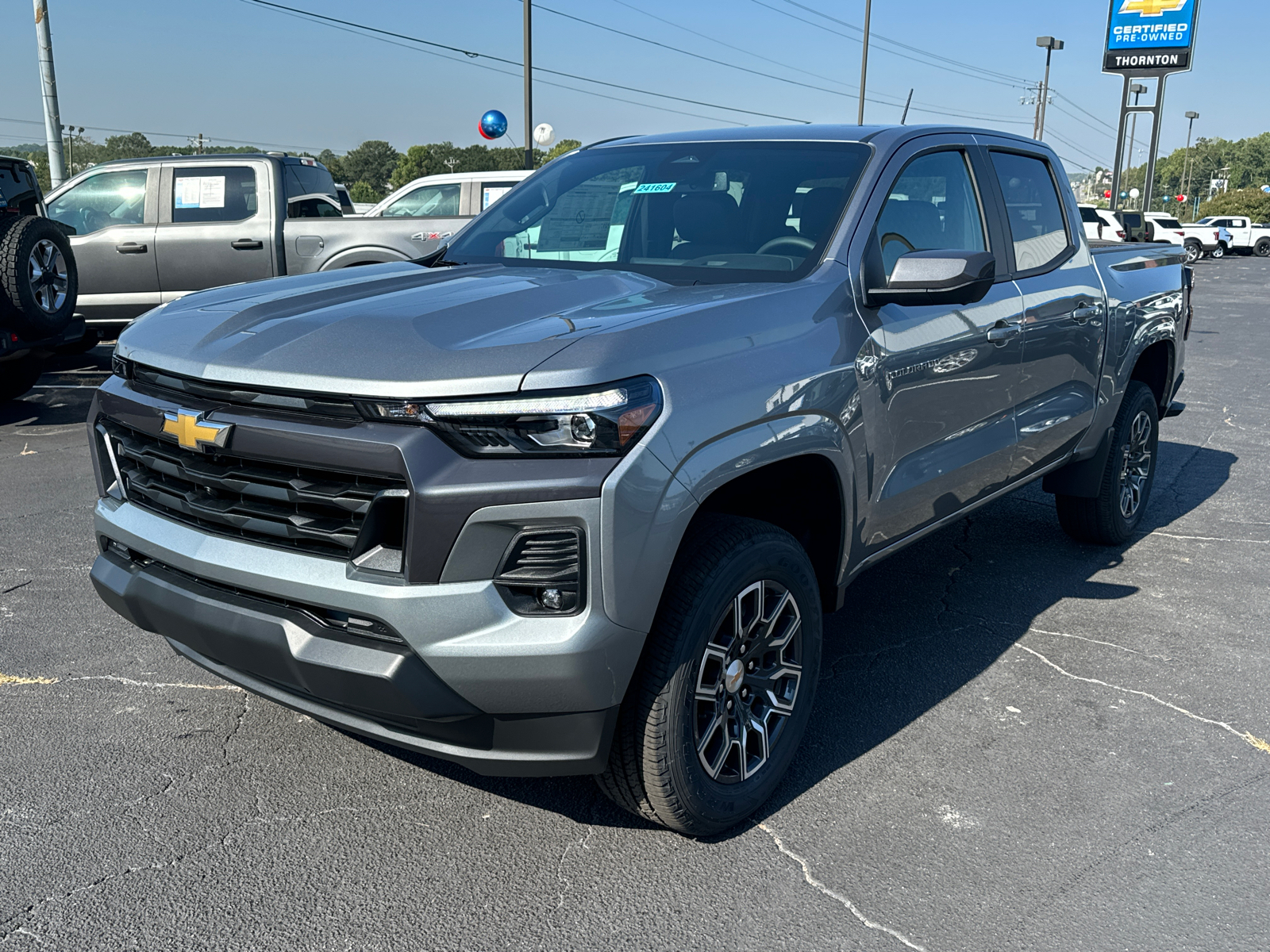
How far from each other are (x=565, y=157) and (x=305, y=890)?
2.97m

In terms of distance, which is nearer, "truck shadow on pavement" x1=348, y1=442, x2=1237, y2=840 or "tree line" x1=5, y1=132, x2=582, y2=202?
"truck shadow on pavement" x1=348, y1=442, x2=1237, y2=840

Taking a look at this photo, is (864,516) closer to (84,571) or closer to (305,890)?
(305,890)

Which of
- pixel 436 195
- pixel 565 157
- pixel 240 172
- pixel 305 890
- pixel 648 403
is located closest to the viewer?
pixel 648 403

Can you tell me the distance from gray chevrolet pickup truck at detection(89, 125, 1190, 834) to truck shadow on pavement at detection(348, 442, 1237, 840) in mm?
394

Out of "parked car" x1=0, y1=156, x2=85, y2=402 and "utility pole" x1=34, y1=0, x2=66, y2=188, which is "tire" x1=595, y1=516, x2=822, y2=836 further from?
"utility pole" x1=34, y1=0, x2=66, y2=188

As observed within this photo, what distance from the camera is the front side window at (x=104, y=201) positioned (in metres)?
10.5

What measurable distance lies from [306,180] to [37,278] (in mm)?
4045

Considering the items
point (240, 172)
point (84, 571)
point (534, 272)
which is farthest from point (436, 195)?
point (534, 272)

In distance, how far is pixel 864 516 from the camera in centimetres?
331

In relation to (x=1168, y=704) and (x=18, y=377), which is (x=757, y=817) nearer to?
(x=1168, y=704)

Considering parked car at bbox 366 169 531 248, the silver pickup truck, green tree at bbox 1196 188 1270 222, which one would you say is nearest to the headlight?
the silver pickup truck

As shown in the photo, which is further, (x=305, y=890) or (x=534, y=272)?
(x=534, y=272)

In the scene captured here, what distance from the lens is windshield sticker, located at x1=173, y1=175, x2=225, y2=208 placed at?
1047cm

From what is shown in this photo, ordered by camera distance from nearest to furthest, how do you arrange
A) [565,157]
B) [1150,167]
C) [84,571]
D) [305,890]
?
1. [305,890]
2. [565,157]
3. [84,571]
4. [1150,167]
